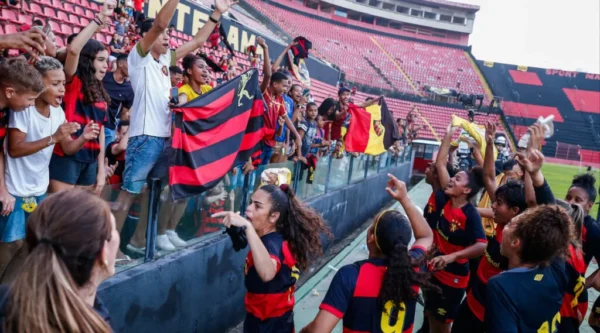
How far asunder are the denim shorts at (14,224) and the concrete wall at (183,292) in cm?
58

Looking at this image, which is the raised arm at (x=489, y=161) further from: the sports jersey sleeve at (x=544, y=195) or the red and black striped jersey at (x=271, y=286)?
the red and black striped jersey at (x=271, y=286)

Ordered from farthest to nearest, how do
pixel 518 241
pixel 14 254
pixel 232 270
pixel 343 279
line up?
pixel 232 270
pixel 14 254
pixel 518 241
pixel 343 279

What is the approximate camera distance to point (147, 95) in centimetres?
382

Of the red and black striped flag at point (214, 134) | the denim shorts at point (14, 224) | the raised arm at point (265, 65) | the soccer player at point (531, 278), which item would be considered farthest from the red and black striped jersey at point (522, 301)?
the raised arm at point (265, 65)

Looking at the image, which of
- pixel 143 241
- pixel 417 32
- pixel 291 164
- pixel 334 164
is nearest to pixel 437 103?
pixel 417 32

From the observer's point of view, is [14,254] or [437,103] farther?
[437,103]

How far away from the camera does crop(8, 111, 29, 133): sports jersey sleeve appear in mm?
2869

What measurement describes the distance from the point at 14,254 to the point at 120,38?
624 cm

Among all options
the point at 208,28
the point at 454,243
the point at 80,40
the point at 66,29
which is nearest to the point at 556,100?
the point at 66,29

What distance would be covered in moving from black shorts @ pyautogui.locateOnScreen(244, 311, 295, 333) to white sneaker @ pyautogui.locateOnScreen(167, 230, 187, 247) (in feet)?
4.29

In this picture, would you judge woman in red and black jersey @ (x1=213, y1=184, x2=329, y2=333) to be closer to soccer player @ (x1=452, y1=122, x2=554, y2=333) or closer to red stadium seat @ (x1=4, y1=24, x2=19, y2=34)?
soccer player @ (x1=452, y1=122, x2=554, y2=333)

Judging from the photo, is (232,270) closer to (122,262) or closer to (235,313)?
(235,313)

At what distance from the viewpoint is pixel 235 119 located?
4.18 m

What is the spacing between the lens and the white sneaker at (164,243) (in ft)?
12.2
